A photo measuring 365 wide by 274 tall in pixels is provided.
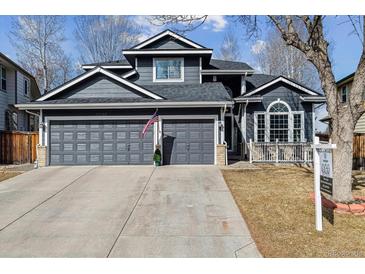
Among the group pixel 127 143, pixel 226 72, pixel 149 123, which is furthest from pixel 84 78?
pixel 226 72

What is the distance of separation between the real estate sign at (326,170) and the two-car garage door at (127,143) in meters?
7.89

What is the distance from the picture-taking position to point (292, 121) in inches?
677

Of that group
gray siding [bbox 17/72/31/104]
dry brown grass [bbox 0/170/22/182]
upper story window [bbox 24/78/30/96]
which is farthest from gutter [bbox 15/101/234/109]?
Answer: upper story window [bbox 24/78/30/96]

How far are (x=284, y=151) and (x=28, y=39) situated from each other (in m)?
26.4

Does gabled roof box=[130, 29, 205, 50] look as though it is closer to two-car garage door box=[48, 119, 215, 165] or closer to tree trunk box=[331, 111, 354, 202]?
two-car garage door box=[48, 119, 215, 165]

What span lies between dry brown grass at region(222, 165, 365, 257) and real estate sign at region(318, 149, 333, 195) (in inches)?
30.6

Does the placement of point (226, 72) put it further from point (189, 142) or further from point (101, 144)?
point (101, 144)

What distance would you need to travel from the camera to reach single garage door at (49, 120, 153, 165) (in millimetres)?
14469

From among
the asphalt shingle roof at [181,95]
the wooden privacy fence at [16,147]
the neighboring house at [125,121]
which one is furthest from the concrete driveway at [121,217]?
the wooden privacy fence at [16,147]

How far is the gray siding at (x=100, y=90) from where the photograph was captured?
15.2m

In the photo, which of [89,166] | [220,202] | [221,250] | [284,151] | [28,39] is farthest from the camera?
[28,39]

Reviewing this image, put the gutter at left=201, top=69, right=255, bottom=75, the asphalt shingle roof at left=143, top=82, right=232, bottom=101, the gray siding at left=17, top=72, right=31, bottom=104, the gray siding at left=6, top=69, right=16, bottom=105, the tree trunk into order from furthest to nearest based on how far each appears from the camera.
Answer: the gray siding at left=17, top=72, right=31, bottom=104 < the gray siding at left=6, top=69, right=16, bottom=105 < the gutter at left=201, top=69, right=255, bottom=75 < the asphalt shingle roof at left=143, top=82, right=232, bottom=101 < the tree trunk
